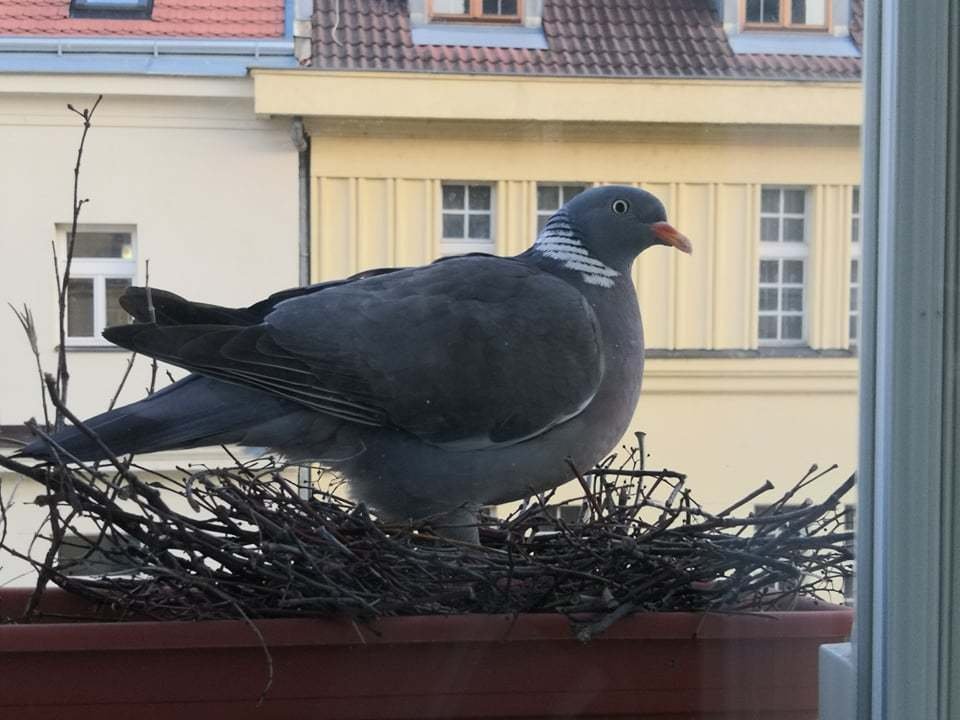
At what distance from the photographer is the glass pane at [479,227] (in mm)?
955

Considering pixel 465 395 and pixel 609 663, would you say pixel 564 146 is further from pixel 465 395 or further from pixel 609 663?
pixel 609 663

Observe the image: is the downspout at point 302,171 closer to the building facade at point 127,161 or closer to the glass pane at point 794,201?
the building facade at point 127,161

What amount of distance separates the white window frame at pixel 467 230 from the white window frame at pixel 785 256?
222mm

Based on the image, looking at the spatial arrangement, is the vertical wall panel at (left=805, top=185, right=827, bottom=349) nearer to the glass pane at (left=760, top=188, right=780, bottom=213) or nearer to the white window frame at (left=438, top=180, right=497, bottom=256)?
the glass pane at (left=760, top=188, right=780, bottom=213)

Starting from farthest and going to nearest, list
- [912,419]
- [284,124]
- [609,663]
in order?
[284,124], [609,663], [912,419]

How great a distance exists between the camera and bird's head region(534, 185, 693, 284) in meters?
1.00

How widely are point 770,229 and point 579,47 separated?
21 centimetres

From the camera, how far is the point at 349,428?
0.90 meters

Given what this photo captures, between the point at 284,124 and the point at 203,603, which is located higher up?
the point at 284,124

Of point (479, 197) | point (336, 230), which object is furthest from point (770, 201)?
point (336, 230)

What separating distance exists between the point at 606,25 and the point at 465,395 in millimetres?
319

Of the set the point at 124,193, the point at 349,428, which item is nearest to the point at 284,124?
the point at 124,193

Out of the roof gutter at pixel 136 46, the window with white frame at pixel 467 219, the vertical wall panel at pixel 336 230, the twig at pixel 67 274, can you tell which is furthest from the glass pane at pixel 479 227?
the twig at pixel 67 274

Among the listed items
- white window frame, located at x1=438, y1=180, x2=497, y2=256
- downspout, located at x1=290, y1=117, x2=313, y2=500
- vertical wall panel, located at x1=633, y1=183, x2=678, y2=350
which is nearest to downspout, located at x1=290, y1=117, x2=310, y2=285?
downspout, located at x1=290, y1=117, x2=313, y2=500
